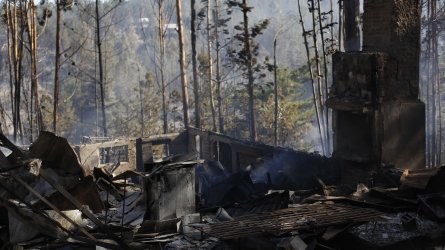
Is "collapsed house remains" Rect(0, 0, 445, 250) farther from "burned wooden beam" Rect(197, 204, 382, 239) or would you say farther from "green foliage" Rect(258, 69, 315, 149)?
"green foliage" Rect(258, 69, 315, 149)

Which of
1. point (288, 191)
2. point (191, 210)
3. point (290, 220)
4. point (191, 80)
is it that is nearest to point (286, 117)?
point (191, 80)

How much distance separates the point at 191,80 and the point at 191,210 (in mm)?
34559

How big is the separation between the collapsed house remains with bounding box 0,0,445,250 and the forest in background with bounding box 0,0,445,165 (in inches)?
266

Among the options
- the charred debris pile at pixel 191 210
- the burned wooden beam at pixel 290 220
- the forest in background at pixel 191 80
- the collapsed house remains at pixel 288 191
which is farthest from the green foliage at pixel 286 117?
the burned wooden beam at pixel 290 220

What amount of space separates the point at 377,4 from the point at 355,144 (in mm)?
3396

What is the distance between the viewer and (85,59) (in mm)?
58156

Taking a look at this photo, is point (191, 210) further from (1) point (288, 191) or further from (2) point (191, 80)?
(2) point (191, 80)

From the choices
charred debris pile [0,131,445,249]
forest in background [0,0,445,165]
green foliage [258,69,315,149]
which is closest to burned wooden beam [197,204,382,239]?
charred debris pile [0,131,445,249]

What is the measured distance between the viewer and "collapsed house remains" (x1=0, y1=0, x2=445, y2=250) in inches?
289

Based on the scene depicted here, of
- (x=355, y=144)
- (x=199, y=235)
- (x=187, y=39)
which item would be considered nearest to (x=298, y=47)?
(x=187, y=39)

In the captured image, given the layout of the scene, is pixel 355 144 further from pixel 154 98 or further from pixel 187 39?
pixel 187 39

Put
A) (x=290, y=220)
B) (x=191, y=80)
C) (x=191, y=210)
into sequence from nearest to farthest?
(x=290, y=220) < (x=191, y=210) < (x=191, y=80)

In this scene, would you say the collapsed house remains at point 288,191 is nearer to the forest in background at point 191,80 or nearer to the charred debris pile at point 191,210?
the charred debris pile at point 191,210

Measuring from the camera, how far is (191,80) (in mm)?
43219
